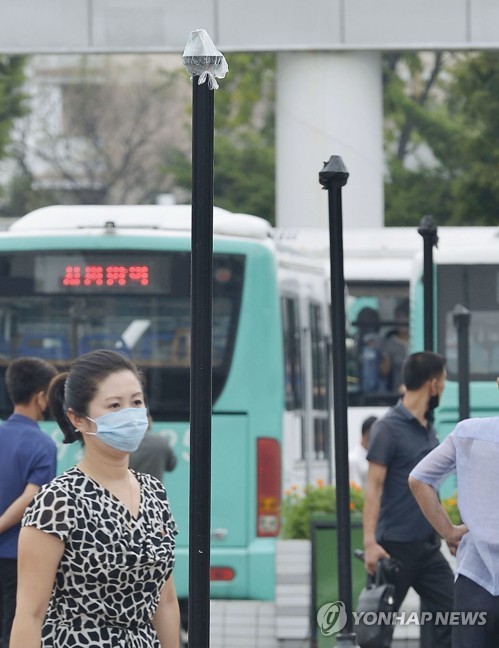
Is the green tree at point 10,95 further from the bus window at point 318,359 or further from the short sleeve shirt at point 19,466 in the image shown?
the short sleeve shirt at point 19,466

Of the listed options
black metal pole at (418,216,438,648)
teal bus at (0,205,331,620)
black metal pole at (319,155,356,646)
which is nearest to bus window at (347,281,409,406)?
teal bus at (0,205,331,620)

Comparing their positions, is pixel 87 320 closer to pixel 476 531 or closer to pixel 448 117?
pixel 476 531

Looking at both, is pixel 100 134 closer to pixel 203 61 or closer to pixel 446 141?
pixel 446 141

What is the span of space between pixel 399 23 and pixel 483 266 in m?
4.37

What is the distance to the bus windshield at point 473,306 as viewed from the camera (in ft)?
51.6

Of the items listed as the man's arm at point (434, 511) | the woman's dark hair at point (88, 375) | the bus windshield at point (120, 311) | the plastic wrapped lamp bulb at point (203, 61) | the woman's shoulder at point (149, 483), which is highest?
the plastic wrapped lamp bulb at point (203, 61)

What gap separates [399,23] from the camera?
19.1m

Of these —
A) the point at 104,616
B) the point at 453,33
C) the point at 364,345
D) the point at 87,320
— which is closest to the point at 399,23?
the point at 453,33

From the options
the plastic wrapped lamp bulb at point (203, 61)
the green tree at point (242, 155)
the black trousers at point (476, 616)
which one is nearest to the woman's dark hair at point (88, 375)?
the plastic wrapped lamp bulb at point (203, 61)

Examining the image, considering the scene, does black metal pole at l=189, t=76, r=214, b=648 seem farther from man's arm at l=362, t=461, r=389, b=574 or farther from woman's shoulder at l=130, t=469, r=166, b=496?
man's arm at l=362, t=461, r=389, b=574


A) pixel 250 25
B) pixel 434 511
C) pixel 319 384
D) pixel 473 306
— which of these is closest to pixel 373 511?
pixel 434 511

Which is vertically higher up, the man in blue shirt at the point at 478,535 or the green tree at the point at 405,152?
the green tree at the point at 405,152

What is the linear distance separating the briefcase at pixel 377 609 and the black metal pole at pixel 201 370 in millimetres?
3083

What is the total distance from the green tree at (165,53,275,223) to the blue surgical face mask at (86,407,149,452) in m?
35.4
